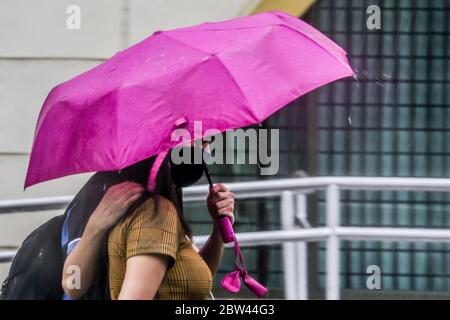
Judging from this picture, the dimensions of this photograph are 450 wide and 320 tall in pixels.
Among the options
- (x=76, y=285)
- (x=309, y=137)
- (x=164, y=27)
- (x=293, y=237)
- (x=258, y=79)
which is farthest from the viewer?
(x=309, y=137)

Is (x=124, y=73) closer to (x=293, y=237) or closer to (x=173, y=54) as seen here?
(x=173, y=54)

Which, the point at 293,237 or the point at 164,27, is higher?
the point at 164,27

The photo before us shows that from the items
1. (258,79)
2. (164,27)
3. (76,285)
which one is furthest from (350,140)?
(76,285)

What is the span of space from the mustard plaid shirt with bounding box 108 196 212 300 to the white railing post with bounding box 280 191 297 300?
239cm

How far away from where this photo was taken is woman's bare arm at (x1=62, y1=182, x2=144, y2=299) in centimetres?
340

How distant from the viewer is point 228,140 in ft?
21.4

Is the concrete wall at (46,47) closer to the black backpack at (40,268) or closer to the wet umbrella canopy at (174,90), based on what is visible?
the wet umbrella canopy at (174,90)

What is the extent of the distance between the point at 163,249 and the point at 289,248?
2732mm

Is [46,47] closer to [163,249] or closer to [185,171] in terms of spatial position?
[185,171]

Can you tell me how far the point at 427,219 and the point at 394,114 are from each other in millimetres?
784
